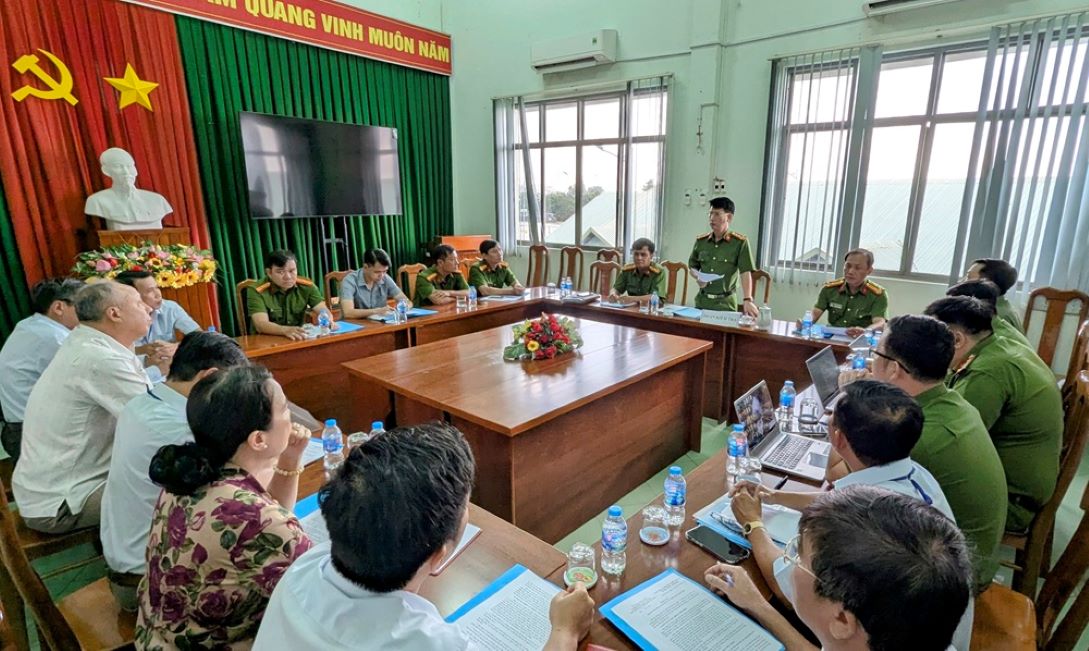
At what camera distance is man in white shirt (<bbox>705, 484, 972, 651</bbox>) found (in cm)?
68

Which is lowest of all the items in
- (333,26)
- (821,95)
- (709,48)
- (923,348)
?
(923,348)

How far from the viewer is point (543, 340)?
274cm

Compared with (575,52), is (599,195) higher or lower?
lower

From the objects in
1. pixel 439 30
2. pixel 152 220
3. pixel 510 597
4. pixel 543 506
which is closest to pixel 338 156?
pixel 152 220

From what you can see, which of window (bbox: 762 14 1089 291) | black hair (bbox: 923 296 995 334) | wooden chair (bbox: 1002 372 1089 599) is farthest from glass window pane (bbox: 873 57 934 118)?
wooden chair (bbox: 1002 372 1089 599)

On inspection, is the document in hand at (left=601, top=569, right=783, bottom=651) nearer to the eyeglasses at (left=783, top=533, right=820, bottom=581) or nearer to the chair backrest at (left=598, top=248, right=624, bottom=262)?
the eyeglasses at (left=783, top=533, right=820, bottom=581)

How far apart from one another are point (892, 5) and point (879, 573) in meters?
4.60

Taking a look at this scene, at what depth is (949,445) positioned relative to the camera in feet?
4.25

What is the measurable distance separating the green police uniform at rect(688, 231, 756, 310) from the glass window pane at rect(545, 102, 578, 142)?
253 cm

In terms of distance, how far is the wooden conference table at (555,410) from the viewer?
210 centimetres

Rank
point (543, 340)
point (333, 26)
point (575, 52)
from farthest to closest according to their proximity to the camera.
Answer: point (575, 52)
point (333, 26)
point (543, 340)

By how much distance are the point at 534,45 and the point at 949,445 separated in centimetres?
551

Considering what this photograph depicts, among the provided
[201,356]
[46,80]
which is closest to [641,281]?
[201,356]

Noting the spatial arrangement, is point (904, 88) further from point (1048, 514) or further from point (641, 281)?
point (1048, 514)
